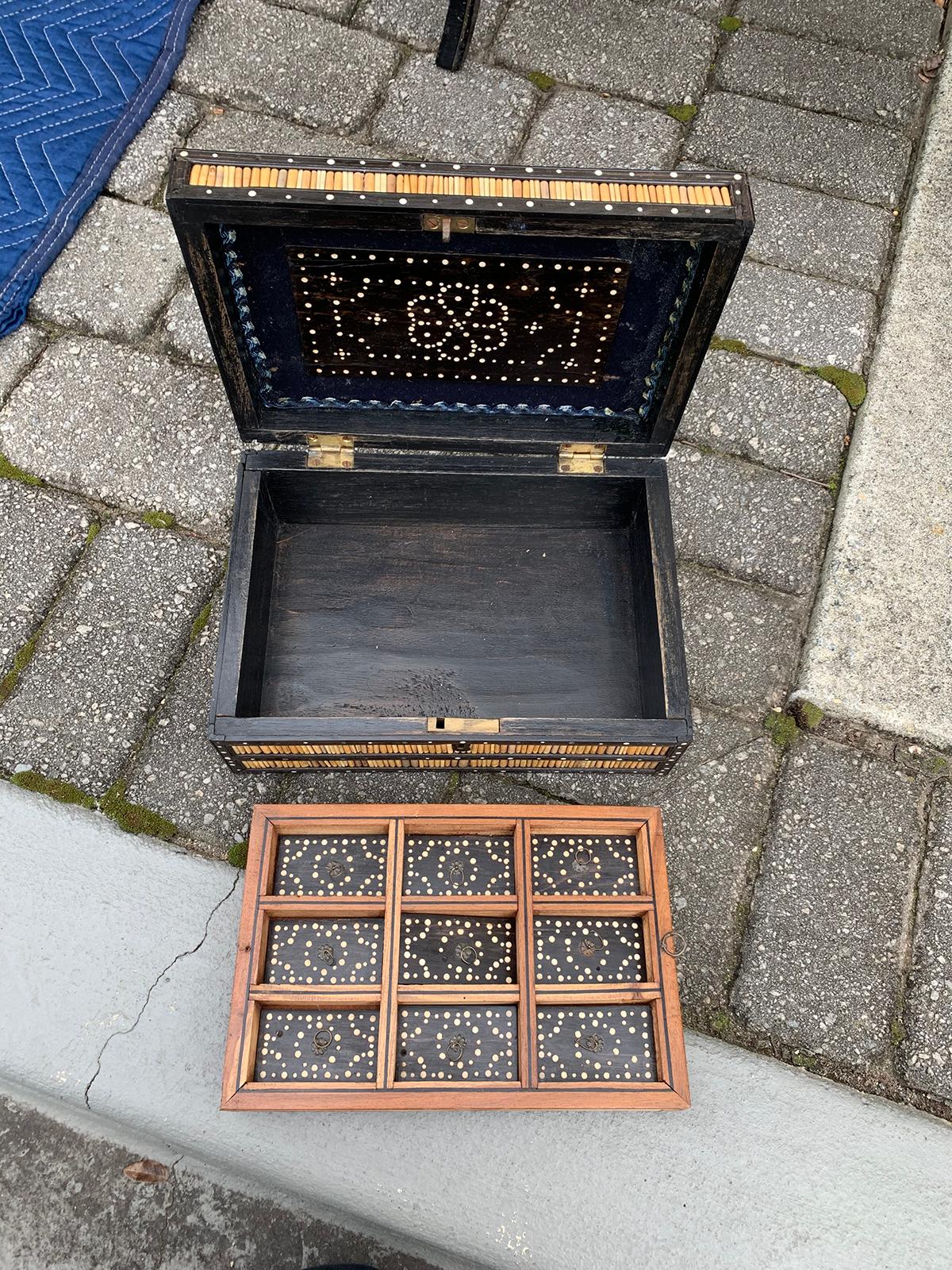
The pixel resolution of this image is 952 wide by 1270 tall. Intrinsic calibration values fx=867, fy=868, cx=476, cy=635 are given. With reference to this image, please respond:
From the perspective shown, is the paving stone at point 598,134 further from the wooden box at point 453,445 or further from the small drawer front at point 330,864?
the small drawer front at point 330,864

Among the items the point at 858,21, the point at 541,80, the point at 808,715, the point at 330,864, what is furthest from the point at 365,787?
the point at 858,21

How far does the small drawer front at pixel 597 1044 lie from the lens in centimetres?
207

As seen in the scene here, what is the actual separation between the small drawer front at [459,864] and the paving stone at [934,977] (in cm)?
124

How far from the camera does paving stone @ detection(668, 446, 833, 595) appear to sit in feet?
9.64

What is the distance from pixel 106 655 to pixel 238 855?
777mm

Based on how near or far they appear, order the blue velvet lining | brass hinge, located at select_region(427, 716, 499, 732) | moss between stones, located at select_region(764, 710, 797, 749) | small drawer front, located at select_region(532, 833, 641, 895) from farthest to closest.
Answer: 1. moss between stones, located at select_region(764, 710, 797, 749)
2. small drawer front, located at select_region(532, 833, 641, 895)
3. brass hinge, located at select_region(427, 716, 499, 732)
4. the blue velvet lining

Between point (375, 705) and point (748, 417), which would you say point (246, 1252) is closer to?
point (375, 705)

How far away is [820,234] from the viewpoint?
11.2 ft

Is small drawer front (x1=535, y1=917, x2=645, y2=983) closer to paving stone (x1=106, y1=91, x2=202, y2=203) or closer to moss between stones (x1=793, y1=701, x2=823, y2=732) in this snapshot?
moss between stones (x1=793, y1=701, x2=823, y2=732)

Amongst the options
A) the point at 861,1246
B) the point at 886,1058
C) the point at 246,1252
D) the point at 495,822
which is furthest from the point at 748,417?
the point at 246,1252

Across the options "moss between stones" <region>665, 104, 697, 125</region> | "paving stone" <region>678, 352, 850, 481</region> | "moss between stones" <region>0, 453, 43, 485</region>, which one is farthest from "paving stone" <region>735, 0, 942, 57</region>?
"moss between stones" <region>0, 453, 43, 485</region>

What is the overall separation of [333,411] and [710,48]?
8.99 feet

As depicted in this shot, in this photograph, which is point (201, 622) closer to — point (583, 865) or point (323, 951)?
point (323, 951)

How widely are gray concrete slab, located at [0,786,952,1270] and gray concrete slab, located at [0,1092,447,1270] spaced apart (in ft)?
0.24
